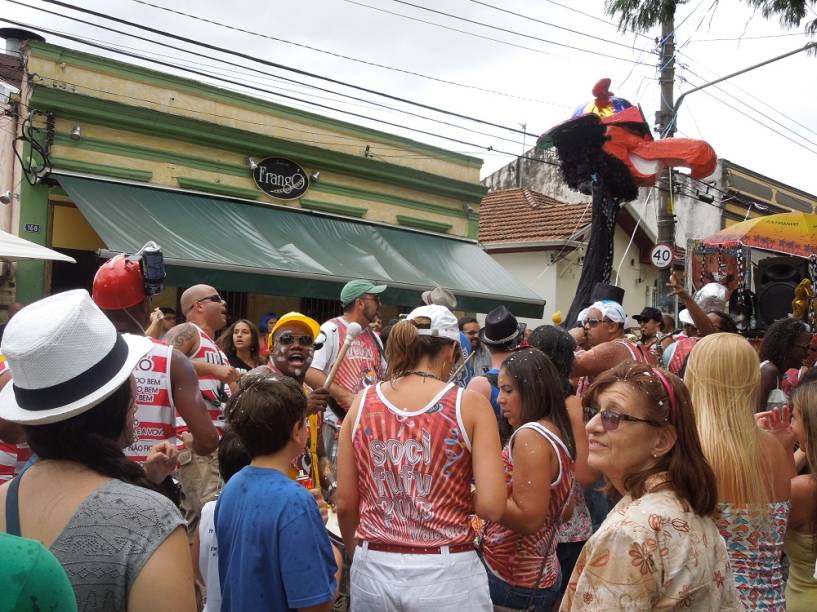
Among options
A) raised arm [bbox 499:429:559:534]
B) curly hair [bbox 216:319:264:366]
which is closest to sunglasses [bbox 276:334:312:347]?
raised arm [bbox 499:429:559:534]

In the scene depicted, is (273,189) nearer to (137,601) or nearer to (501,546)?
(501,546)

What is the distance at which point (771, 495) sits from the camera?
9.35 feet

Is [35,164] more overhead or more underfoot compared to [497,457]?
more overhead

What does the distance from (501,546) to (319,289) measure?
917cm

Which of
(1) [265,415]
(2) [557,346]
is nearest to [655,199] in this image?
(2) [557,346]

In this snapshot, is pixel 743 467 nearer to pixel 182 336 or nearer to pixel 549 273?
pixel 182 336

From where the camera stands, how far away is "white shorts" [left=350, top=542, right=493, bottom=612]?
2.72 m

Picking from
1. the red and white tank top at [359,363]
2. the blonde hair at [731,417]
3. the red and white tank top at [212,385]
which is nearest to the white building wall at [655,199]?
the red and white tank top at [359,363]

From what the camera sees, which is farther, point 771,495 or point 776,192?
point 776,192

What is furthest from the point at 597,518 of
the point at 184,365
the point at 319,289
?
the point at 319,289

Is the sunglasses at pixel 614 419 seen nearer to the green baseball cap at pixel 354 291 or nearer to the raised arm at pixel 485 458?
the raised arm at pixel 485 458

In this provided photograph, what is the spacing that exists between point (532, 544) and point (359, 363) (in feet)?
8.20

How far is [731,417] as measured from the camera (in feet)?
9.34

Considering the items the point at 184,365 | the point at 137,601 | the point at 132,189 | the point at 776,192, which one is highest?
the point at 776,192
